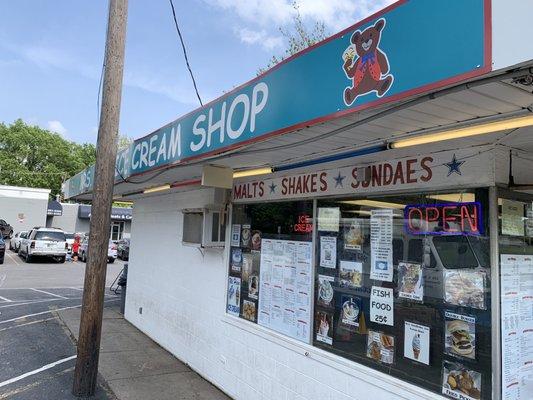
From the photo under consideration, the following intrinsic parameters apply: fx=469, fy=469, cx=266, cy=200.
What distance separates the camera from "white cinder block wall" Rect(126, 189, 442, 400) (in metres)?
4.66

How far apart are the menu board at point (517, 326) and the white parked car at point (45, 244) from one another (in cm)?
2643

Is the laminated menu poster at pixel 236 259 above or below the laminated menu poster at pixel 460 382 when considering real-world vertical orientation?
above

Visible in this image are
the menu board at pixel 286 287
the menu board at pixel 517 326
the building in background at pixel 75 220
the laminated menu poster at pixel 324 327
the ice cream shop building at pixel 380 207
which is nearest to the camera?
the ice cream shop building at pixel 380 207

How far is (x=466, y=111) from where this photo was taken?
285 cm

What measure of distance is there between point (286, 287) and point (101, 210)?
2687mm

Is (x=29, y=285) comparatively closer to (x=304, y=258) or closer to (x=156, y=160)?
(x=156, y=160)

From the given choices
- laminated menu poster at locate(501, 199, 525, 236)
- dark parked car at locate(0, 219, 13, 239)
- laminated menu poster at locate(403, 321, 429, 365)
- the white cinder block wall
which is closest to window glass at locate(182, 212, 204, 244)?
the white cinder block wall

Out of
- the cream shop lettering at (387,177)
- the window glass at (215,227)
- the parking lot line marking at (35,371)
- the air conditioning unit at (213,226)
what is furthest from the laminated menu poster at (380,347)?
the parking lot line marking at (35,371)

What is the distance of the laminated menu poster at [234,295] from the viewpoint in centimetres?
643

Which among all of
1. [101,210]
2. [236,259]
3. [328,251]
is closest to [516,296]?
[328,251]

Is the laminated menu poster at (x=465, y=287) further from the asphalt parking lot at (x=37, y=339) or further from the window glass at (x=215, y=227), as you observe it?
the asphalt parking lot at (x=37, y=339)

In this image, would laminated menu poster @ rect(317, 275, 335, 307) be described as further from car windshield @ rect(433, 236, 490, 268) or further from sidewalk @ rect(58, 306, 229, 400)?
Answer: sidewalk @ rect(58, 306, 229, 400)

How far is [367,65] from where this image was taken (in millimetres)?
2873

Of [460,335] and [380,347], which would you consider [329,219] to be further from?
[460,335]
